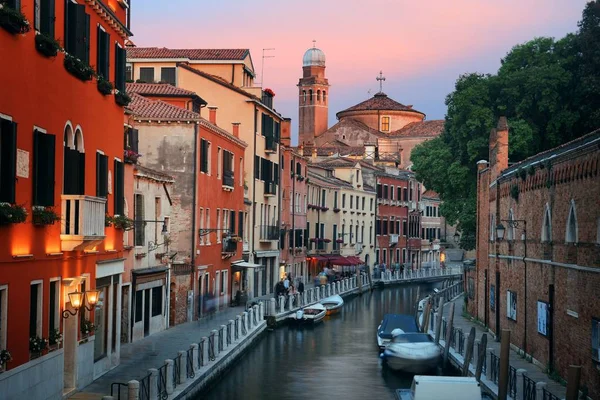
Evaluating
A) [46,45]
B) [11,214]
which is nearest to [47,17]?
[46,45]

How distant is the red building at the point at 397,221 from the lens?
87750mm

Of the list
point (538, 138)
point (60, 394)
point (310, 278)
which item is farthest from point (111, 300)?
point (310, 278)

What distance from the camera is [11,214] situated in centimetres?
1589

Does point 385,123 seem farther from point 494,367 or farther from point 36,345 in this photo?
point 36,345

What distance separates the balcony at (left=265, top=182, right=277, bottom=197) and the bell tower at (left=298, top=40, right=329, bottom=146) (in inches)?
2478

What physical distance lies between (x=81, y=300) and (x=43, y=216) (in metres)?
3.56

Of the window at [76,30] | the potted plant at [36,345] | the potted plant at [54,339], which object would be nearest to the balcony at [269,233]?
the window at [76,30]

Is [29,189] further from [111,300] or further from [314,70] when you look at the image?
[314,70]

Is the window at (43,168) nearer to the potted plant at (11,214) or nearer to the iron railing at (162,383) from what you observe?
the potted plant at (11,214)

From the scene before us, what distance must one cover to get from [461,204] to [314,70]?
74.4 m

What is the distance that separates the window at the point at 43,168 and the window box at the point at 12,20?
1.98 metres

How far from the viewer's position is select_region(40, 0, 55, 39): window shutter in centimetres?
1778

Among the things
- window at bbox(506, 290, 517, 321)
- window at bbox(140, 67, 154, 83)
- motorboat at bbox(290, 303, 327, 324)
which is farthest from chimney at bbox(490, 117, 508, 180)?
window at bbox(140, 67, 154, 83)

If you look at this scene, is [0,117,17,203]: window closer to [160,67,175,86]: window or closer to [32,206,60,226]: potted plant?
[32,206,60,226]: potted plant
